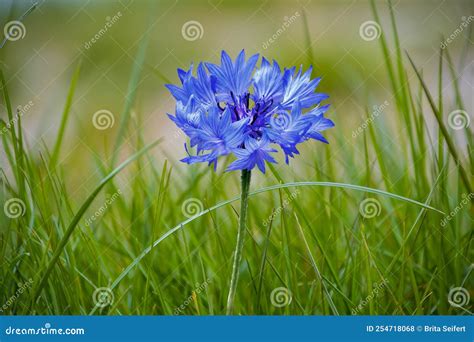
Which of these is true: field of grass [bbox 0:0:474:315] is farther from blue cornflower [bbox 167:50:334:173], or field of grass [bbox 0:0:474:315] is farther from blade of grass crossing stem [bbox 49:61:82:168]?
blue cornflower [bbox 167:50:334:173]

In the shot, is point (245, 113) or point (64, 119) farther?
point (64, 119)

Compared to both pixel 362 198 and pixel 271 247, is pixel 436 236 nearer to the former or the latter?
pixel 362 198

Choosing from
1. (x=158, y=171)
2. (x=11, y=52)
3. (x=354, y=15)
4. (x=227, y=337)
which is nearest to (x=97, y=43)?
(x=11, y=52)

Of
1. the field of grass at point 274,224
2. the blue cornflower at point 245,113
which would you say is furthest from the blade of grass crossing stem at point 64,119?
the blue cornflower at point 245,113

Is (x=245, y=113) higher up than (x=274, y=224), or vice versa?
(x=245, y=113)

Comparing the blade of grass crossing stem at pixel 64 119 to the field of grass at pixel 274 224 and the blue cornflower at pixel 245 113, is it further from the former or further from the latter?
the blue cornflower at pixel 245 113
